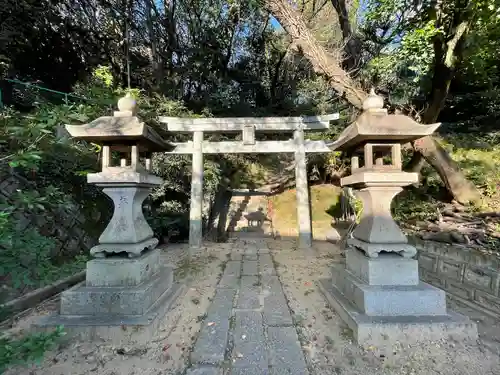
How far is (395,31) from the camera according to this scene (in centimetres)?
500

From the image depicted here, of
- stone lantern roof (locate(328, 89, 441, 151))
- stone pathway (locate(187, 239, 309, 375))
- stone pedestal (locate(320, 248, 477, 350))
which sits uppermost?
stone lantern roof (locate(328, 89, 441, 151))

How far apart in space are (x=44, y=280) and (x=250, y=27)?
10.2 metres

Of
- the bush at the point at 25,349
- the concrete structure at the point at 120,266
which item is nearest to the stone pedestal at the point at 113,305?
the concrete structure at the point at 120,266

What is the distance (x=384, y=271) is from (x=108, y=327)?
263 centimetres

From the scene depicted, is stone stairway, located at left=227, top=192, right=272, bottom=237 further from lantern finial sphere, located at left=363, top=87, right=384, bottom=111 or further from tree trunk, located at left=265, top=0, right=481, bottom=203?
lantern finial sphere, located at left=363, top=87, right=384, bottom=111

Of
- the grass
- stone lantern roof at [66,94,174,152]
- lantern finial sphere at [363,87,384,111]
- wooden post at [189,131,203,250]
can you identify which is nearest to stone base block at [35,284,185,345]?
stone lantern roof at [66,94,174,152]

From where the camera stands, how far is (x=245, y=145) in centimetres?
661

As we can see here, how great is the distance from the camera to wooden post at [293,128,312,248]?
21.0 ft

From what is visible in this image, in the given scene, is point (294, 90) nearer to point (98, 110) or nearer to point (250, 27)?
point (250, 27)

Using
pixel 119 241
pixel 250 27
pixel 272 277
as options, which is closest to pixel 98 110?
pixel 119 241

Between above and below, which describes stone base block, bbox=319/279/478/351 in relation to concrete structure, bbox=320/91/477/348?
below

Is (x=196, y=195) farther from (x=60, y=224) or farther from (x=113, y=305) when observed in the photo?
(x=113, y=305)

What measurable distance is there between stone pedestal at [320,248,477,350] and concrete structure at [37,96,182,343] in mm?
1941

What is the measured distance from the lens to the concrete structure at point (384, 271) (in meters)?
2.27
